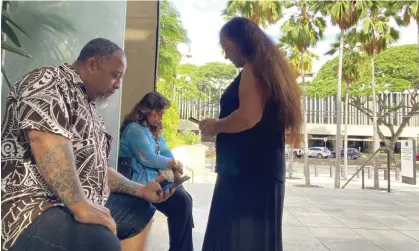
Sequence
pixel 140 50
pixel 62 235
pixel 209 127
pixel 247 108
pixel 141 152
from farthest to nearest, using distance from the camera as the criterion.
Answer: pixel 140 50, pixel 141 152, pixel 209 127, pixel 247 108, pixel 62 235

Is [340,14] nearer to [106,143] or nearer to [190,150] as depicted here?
[190,150]

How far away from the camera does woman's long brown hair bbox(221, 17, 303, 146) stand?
4.91 ft

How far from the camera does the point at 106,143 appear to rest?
4.64 ft

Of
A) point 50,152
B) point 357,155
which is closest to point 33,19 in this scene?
point 50,152

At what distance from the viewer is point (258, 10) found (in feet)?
38.8

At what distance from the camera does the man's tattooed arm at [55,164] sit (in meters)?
1.02

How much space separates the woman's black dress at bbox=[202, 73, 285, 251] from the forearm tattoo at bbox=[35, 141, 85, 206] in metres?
0.66

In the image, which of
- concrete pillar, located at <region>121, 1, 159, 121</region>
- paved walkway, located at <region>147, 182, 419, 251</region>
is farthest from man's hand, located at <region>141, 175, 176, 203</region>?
concrete pillar, located at <region>121, 1, 159, 121</region>

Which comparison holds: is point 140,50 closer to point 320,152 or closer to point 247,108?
point 247,108

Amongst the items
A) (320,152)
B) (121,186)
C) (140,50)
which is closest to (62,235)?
(121,186)

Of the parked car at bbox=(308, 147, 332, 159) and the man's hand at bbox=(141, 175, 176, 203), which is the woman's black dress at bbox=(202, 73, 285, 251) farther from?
the parked car at bbox=(308, 147, 332, 159)

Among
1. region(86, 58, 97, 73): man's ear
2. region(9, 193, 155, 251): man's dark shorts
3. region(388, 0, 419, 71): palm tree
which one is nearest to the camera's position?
region(9, 193, 155, 251): man's dark shorts

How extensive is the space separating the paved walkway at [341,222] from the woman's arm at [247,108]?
65.2 inches

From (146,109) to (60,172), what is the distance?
142 cm
